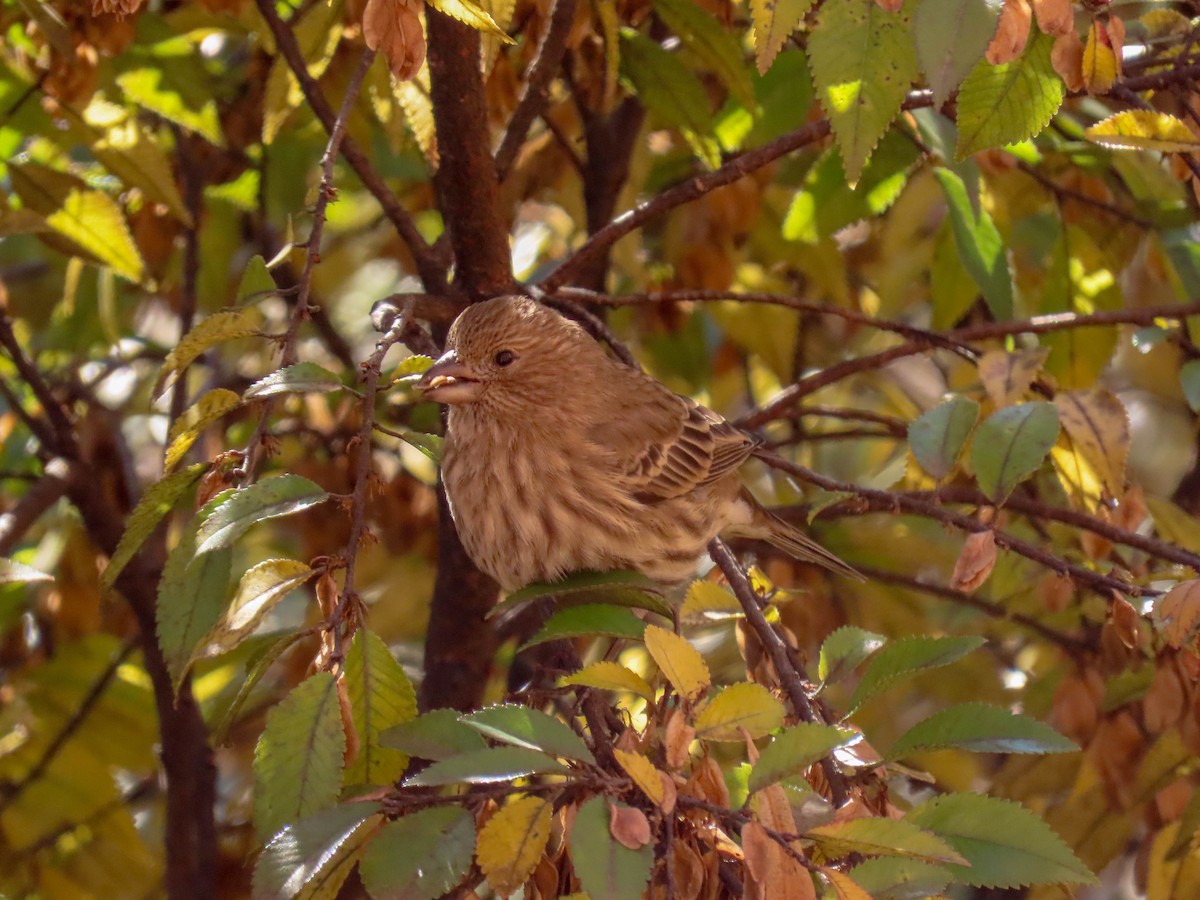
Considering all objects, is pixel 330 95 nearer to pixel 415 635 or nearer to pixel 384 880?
pixel 415 635

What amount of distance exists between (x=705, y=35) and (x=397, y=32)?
1.19m

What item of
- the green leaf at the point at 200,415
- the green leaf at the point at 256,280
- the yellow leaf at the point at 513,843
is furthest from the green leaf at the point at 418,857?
the green leaf at the point at 256,280

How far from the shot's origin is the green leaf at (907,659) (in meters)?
1.82

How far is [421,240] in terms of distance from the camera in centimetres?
267

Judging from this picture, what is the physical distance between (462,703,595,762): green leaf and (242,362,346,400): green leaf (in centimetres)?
48

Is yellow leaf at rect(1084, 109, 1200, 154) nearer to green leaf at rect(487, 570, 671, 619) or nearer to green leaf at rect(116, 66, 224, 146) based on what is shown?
green leaf at rect(487, 570, 671, 619)

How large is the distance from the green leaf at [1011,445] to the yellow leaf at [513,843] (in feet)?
3.24

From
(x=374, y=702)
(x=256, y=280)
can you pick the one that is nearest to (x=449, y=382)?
(x=256, y=280)

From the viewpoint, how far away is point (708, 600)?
2184 millimetres

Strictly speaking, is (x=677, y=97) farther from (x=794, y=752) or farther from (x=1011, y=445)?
(x=794, y=752)

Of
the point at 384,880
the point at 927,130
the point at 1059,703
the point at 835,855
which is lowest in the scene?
the point at 1059,703

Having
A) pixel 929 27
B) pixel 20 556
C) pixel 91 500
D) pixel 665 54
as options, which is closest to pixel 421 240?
pixel 665 54

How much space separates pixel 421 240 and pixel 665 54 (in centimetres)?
68

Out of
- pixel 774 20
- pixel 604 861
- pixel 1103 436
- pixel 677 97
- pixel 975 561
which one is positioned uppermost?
pixel 774 20
